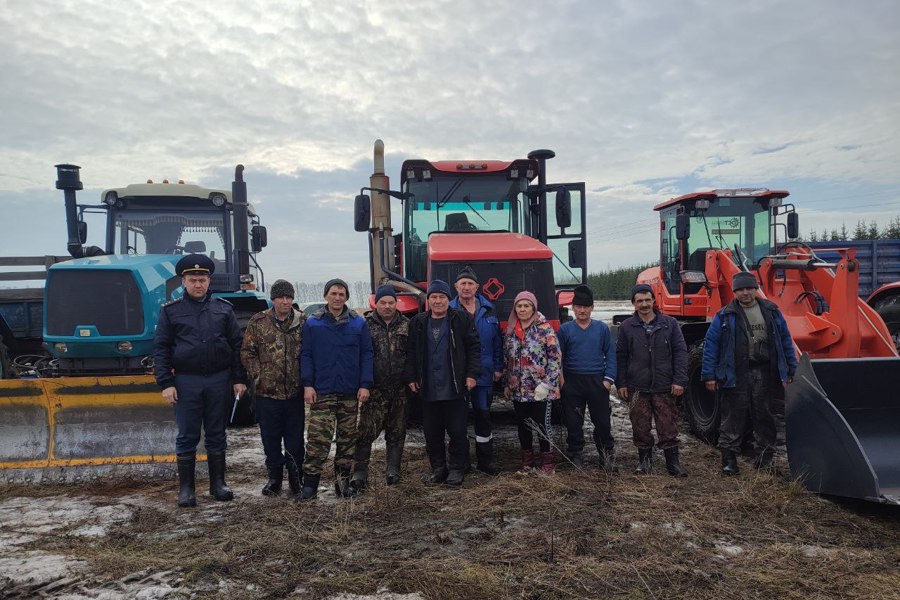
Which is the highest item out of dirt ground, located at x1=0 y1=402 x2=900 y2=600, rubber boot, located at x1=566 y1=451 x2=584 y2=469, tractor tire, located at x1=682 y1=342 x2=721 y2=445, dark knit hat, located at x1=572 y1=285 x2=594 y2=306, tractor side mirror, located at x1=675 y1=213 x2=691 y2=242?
tractor side mirror, located at x1=675 y1=213 x2=691 y2=242

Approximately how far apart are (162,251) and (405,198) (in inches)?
119

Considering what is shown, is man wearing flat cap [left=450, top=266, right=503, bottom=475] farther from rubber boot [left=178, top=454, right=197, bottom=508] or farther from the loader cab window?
the loader cab window

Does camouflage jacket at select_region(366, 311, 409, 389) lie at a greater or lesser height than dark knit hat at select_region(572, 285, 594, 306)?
lesser

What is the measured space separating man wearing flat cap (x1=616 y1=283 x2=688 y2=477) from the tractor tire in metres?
1.17

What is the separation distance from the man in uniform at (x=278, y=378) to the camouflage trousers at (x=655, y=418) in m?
2.78

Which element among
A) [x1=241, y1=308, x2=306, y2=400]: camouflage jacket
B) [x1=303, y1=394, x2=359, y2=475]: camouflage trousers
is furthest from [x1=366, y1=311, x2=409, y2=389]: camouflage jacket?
[x1=241, y1=308, x2=306, y2=400]: camouflage jacket

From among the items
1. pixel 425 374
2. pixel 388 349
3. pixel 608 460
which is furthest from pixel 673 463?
pixel 388 349

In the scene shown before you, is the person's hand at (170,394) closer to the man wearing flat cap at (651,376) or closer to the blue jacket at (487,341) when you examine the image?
the blue jacket at (487,341)

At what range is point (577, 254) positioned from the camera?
6.57 metres

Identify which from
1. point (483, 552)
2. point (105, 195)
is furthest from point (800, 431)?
point (105, 195)

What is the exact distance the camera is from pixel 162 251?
22.9 ft

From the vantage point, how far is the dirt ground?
291cm

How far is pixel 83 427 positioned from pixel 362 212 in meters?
3.23

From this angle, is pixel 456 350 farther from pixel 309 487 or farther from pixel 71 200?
pixel 71 200
